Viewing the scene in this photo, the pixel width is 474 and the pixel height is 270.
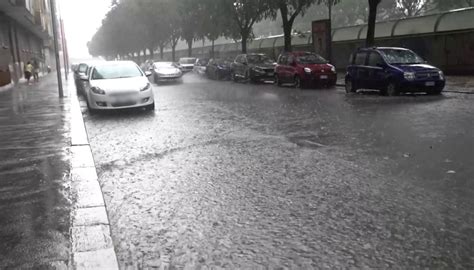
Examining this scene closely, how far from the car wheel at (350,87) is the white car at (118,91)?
24.7 feet

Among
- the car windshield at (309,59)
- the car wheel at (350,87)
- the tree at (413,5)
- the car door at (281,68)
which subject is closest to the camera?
the car wheel at (350,87)

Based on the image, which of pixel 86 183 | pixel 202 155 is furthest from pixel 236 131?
pixel 86 183

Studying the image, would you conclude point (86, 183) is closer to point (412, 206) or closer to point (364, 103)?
point (412, 206)

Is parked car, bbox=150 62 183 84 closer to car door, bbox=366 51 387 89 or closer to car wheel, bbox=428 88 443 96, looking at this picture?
car door, bbox=366 51 387 89

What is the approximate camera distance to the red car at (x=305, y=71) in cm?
2011

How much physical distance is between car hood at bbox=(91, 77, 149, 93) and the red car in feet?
28.4

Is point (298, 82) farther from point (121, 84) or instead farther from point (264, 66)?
point (121, 84)

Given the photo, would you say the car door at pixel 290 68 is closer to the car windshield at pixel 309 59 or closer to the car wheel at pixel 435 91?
the car windshield at pixel 309 59

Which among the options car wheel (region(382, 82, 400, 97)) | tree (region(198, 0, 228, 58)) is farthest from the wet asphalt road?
tree (region(198, 0, 228, 58))

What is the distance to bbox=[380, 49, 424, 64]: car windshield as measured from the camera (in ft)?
51.8

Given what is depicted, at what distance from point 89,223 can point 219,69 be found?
2806 cm

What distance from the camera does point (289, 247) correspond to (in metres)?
3.87

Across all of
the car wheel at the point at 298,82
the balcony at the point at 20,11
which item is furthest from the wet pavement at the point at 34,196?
the balcony at the point at 20,11

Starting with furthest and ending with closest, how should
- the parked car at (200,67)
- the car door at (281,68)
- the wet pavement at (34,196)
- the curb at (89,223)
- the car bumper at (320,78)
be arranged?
1. the parked car at (200,67)
2. the car door at (281,68)
3. the car bumper at (320,78)
4. the wet pavement at (34,196)
5. the curb at (89,223)
